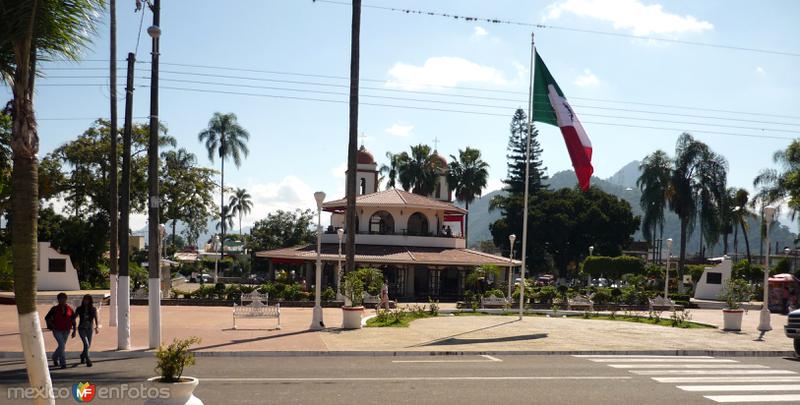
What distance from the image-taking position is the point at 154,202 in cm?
1775

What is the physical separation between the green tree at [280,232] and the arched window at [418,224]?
108 feet

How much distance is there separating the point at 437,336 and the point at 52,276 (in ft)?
106

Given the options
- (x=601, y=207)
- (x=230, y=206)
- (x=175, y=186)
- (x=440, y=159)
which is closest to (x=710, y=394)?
(x=175, y=186)

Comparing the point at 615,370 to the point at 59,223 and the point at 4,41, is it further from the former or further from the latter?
the point at 59,223

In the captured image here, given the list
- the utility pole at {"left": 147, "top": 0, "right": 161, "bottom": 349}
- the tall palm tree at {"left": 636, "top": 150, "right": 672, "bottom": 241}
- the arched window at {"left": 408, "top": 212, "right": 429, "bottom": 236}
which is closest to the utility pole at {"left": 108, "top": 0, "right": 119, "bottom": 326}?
the utility pole at {"left": 147, "top": 0, "right": 161, "bottom": 349}

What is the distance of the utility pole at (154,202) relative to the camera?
1759cm

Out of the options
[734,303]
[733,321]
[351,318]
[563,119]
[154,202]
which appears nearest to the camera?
[154,202]

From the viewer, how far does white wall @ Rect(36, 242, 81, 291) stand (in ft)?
144

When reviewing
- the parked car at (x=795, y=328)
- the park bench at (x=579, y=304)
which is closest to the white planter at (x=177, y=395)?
the parked car at (x=795, y=328)

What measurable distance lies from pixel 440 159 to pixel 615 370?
58933mm

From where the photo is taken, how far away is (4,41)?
764 cm

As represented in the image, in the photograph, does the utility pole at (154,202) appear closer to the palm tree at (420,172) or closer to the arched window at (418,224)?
the arched window at (418,224)

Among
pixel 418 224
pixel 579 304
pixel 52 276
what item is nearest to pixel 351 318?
pixel 579 304

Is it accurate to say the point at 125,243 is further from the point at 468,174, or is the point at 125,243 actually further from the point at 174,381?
the point at 468,174
